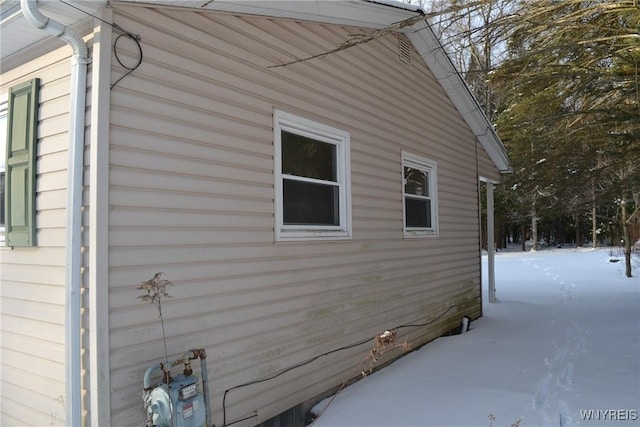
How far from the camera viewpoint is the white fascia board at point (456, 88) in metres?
6.52

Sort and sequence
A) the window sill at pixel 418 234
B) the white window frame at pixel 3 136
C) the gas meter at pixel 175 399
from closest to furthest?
the gas meter at pixel 175 399 < the white window frame at pixel 3 136 < the window sill at pixel 418 234

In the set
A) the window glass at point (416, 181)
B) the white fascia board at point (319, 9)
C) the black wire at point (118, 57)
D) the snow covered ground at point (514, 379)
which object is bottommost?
the snow covered ground at point (514, 379)

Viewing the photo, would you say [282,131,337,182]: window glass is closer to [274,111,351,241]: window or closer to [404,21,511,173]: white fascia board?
[274,111,351,241]: window

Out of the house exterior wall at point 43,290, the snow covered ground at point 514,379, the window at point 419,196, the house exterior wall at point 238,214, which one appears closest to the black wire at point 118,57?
the house exterior wall at point 238,214

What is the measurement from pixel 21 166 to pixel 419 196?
4998mm

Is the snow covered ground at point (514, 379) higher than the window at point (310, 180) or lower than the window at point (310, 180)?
lower

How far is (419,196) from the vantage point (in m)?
6.69

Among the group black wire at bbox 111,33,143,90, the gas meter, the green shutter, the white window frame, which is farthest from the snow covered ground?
the white window frame

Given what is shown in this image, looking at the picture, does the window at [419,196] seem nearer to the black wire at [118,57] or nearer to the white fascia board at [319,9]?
Result: the white fascia board at [319,9]

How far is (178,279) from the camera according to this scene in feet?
10.1

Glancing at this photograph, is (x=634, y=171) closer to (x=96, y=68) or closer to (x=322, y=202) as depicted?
(x=322, y=202)

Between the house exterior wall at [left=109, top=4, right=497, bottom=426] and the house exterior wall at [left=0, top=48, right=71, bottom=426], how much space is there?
1.53 feet

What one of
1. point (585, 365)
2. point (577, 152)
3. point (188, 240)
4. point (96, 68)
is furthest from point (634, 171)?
point (96, 68)

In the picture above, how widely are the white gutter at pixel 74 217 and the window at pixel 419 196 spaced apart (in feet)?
13.9
